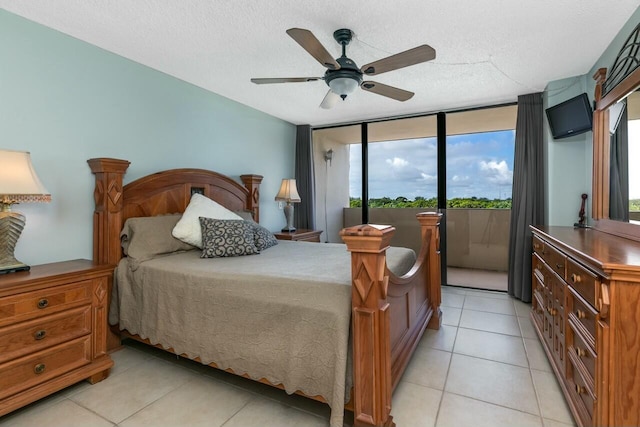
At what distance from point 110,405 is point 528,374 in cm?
264

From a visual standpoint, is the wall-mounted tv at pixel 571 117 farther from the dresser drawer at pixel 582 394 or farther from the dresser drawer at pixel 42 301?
the dresser drawer at pixel 42 301

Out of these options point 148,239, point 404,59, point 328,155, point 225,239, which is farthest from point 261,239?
point 328,155

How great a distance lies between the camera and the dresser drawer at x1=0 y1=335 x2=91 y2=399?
5.69 feet

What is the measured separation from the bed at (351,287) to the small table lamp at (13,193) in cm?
55

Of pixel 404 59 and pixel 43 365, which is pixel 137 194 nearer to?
pixel 43 365

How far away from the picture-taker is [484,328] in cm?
298

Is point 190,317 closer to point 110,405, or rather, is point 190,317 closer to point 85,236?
point 110,405

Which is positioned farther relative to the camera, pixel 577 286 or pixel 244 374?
pixel 244 374

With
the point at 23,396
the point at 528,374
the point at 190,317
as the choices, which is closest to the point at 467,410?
the point at 528,374

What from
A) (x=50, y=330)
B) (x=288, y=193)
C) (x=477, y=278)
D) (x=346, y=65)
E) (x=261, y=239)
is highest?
(x=346, y=65)

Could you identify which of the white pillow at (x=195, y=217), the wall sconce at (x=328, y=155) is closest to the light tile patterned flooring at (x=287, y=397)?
the white pillow at (x=195, y=217)

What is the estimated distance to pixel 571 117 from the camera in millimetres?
3080

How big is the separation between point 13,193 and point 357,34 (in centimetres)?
240

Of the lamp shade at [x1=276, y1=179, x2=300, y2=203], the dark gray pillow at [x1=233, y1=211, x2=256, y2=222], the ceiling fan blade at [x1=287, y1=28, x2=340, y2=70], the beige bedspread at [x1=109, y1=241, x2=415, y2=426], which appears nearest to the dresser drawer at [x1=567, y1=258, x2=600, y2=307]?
the beige bedspread at [x1=109, y1=241, x2=415, y2=426]
